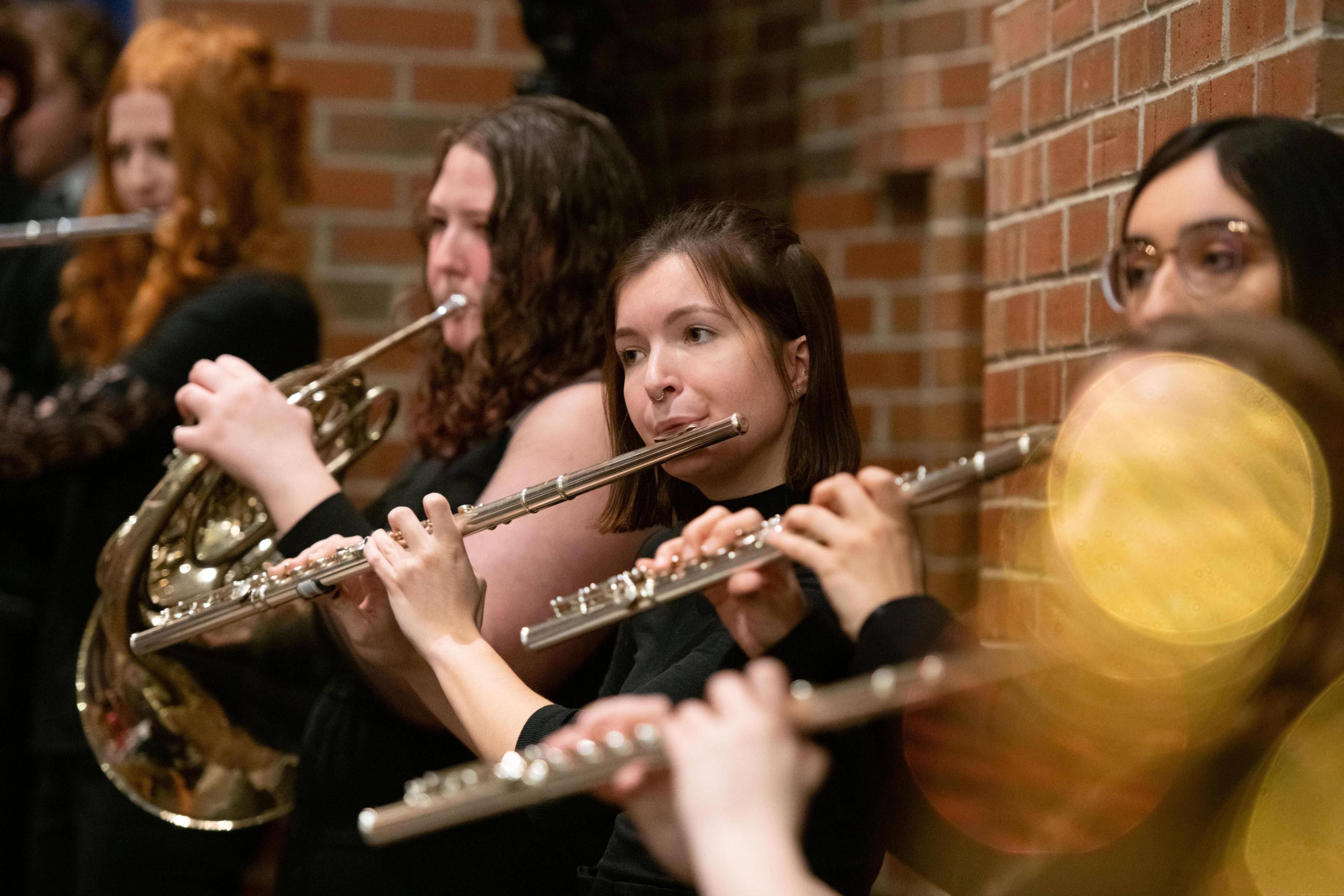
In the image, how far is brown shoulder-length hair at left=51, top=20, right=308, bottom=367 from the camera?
232cm

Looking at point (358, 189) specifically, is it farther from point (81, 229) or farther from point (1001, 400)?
point (1001, 400)

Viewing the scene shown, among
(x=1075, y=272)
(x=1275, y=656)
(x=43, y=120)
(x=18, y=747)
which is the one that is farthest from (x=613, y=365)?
(x=43, y=120)

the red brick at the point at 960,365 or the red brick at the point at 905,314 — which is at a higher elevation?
the red brick at the point at 905,314

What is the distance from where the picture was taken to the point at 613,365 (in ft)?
4.89

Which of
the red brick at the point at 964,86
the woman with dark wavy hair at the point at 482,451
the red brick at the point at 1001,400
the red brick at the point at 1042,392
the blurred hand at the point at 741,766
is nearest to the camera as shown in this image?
the blurred hand at the point at 741,766

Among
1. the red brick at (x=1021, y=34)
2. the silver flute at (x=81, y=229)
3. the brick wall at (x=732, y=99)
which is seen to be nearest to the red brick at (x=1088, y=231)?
the red brick at (x=1021, y=34)

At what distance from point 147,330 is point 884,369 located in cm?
131

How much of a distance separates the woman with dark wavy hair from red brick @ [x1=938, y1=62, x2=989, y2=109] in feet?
2.95

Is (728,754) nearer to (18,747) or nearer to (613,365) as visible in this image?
(613,365)

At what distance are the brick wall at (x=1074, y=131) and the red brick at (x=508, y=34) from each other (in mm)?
1337

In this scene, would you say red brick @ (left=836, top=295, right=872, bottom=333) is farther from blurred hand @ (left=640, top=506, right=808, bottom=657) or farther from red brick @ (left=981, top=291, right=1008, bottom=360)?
blurred hand @ (left=640, top=506, right=808, bottom=657)

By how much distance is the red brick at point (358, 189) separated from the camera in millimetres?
3010

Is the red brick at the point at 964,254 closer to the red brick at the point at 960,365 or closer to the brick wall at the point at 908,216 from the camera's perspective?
the brick wall at the point at 908,216

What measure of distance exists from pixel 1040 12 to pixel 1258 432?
1.02 meters
